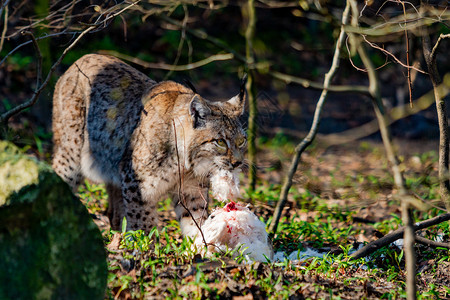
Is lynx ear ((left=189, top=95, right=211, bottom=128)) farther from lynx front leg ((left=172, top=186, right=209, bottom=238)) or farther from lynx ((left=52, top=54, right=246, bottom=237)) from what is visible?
lynx front leg ((left=172, top=186, right=209, bottom=238))

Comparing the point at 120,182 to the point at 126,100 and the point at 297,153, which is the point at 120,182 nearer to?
the point at 126,100

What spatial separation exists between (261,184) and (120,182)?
2.68 m

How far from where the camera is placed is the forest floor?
11.3 feet

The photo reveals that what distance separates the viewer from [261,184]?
7.43m

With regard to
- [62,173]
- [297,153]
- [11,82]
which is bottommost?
[62,173]

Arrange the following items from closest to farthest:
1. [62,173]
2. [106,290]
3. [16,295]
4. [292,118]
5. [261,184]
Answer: [16,295] < [106,290] < [62,173] < [261,184] < [292,118]

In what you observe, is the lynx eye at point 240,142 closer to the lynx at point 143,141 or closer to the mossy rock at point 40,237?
the lynx at point 143,141

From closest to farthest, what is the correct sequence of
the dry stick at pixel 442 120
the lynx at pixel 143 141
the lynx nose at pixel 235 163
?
the dry stick at pixel 442 120, the lynx nose at pixel 235 163, the lynx at pixel 143 141

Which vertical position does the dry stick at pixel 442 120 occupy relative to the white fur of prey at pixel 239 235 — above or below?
above

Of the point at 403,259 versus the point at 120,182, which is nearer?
the point at 403,259

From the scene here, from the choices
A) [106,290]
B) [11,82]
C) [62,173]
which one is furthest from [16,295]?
[11,82]

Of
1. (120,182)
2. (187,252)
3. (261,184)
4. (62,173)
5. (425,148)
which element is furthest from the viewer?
(425,148)

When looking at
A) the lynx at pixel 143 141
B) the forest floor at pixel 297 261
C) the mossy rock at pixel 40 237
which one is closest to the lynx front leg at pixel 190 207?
the lynx at pixel 143 141

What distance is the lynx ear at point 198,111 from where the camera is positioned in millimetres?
4711
